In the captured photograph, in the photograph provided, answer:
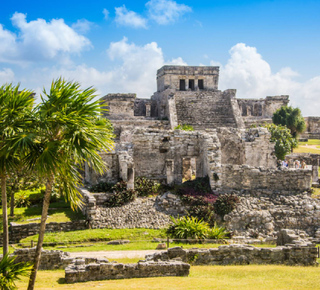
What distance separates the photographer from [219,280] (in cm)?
1052

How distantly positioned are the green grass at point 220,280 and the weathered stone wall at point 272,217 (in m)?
5.31

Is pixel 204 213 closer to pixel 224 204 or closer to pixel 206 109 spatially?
pixel 224 204

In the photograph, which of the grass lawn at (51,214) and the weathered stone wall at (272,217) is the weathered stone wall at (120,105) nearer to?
the grass lawn at (51,214)

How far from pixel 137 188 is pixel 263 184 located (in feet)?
19.9

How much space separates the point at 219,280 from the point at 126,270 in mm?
2516

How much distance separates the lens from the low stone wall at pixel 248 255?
12.7 meters

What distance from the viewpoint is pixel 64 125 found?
9242 mm

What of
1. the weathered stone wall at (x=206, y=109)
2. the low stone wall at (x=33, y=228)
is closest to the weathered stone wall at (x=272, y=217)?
the low stone wall at (x=33, y=228)

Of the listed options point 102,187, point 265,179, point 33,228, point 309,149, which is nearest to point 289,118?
point 309,149

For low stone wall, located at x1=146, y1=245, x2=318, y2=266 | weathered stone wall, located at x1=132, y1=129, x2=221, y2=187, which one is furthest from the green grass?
weathered stone wall, located at x1=132, y1=129, x2=221, y2=187

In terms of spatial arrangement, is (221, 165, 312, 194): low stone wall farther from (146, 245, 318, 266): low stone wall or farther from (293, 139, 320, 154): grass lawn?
(293, 139, 320, 154): grass lawn

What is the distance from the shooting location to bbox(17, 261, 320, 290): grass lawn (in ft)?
32.4

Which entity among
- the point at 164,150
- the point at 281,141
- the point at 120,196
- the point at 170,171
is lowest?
the point at 120,196

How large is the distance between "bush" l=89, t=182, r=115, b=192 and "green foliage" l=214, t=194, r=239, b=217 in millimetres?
5062
